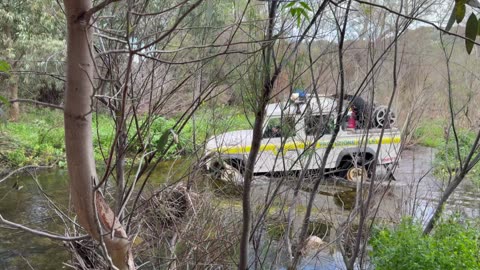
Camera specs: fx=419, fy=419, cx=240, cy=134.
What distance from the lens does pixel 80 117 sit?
34.3 inches

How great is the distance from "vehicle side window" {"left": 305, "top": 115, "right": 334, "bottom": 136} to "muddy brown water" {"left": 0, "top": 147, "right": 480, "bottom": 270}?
0.54 m

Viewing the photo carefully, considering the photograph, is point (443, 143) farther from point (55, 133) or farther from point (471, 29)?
point (55, 133)

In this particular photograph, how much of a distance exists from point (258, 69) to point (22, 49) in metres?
9.74

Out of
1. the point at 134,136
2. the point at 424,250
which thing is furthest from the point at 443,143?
the point at 134,136

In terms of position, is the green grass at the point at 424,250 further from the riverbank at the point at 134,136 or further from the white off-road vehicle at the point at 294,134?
the riverbank at the point at 134,136

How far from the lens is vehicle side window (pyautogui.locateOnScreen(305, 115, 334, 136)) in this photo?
271cm

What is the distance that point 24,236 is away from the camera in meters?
5.52

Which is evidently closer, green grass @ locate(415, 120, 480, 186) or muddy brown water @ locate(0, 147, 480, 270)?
muddy brown water @ locate(0, 147, 480, 270)

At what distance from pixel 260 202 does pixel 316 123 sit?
31.5 inches

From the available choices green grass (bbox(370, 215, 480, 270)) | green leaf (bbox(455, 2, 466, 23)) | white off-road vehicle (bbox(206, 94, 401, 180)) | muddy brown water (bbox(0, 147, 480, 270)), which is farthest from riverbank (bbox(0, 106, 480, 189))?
green grass (bbox(370, 215, 480, 270))

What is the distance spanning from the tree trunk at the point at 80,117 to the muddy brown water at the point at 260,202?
7.63ft

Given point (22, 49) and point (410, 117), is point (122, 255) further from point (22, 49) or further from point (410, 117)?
point (22, 49)

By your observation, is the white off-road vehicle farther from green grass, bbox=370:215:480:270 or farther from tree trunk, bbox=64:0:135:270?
tree trunk, bbox=64:0:135:270

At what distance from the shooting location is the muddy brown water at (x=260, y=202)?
13.6 feet
